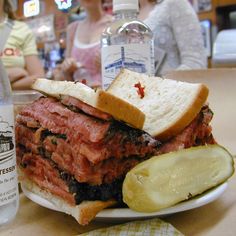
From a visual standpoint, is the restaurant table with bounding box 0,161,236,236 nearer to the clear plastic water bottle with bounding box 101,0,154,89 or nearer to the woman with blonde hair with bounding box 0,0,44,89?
the clear plastic water bottle with bounding box 101,0,154,89

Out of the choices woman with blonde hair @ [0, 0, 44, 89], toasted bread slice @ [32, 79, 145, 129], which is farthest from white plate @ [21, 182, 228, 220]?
woman with blonde hair @ [0, 0, 44, 89]

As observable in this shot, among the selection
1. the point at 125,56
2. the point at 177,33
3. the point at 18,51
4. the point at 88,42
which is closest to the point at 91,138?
the point at 125,56

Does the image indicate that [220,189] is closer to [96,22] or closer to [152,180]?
[152,180]

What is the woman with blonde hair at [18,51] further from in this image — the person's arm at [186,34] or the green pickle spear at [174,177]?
the green pickle spear at [174,177]

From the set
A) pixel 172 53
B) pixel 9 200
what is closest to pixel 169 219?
pixel 9 200

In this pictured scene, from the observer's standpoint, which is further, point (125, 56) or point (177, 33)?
point (177, 33)

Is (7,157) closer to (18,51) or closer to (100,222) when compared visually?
(100,222)

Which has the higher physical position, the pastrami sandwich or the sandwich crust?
the pastrami sandwich
